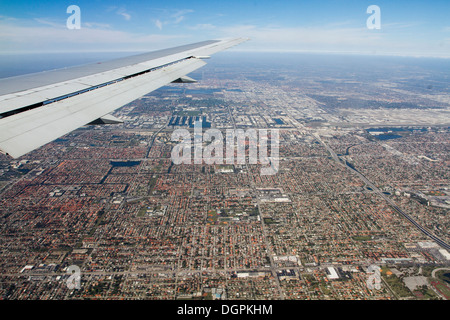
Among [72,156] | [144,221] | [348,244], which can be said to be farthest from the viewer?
[72,156]

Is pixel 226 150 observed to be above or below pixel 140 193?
above

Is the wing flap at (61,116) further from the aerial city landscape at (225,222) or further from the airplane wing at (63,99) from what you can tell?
the aerial city landscape at (225,222)

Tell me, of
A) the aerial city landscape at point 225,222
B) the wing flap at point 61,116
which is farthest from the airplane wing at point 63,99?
the aerial city landscape at point 225,222

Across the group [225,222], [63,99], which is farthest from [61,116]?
[225,222]
